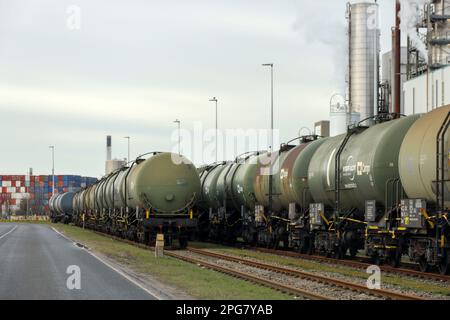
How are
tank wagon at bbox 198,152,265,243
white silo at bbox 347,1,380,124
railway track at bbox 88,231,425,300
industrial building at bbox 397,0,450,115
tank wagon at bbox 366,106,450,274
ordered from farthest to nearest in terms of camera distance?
white silo at bbox 347,1,380,124 → industrial building at bbox 397,0,450,115 → tank wagon at bbox 198,152,265,243 → tank wagon at bbox 366,106,450,274 → railway track at bbox 88,231,425,300

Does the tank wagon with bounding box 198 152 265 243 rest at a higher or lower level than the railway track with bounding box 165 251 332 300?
higher

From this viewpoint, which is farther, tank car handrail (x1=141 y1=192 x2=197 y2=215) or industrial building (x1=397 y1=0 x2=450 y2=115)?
industrial building (x1=397 y1=0 x2=450 y2=115)

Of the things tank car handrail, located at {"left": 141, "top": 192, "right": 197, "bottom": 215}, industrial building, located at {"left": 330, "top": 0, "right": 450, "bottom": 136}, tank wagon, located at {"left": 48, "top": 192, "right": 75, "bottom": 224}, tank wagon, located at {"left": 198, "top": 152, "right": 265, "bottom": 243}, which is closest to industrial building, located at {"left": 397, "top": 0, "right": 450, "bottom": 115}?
industrial building, located at {"left": 330, "top": 0, "right": 450, "bottom": 136}

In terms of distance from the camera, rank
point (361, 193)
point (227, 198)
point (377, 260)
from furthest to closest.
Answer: point (227, 198) → point (377, 260) → point (361, 193)

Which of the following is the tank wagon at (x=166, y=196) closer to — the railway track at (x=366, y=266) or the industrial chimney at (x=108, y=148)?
the railway track at (x=366, y=266)

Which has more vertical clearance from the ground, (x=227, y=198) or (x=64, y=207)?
(x=227, y=198)

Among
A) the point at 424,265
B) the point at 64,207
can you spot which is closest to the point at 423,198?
the point at 424,265

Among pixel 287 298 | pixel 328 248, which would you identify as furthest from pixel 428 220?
pixel 328 248

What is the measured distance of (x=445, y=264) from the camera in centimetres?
2120

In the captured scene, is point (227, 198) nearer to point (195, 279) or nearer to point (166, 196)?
point (166, 196)

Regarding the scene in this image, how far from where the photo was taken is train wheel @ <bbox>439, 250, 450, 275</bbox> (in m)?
21.0

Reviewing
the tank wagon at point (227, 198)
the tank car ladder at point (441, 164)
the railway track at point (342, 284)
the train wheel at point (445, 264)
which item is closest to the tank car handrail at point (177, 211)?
the tank wagon at point (227, 198)

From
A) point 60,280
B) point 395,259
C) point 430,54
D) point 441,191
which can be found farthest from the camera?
point 430,54

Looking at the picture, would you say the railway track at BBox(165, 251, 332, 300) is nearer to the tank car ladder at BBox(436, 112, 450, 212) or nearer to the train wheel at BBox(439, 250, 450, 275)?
the tank car ladder at BBox(436, 112, 450, 212)
